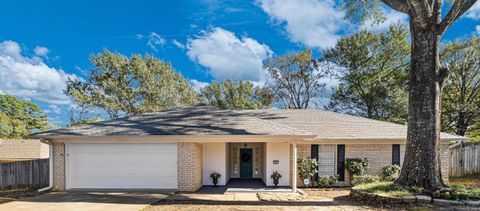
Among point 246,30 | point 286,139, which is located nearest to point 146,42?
point 246,30

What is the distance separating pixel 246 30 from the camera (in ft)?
63.4

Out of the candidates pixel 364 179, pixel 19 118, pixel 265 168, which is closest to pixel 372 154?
pixel 364 179

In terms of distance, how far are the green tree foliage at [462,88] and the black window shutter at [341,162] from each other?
42.9ft

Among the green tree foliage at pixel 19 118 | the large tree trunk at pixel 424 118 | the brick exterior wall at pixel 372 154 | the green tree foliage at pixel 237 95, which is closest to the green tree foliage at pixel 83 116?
the green tree foliage at pixel 19 118

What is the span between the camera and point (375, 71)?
24.1 meters

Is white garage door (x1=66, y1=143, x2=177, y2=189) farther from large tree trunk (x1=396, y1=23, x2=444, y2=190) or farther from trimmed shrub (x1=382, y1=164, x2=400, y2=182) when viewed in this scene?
trimmed shrub (x1=382, y1=164, x2=400, y2=182)

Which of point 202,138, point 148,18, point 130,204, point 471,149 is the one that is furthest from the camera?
point 148,18

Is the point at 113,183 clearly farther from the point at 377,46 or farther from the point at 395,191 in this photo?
the point at 377,46

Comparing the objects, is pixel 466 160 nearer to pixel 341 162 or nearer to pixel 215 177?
pixel 341 162

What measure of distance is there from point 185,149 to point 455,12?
967 cm

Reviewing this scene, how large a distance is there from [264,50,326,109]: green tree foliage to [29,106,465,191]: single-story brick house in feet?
48.0

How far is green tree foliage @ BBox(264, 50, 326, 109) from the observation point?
27.1 m

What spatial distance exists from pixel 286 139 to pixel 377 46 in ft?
58.8

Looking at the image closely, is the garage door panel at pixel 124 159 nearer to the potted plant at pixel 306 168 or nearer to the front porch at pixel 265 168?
the front porch at pixel 265 168
